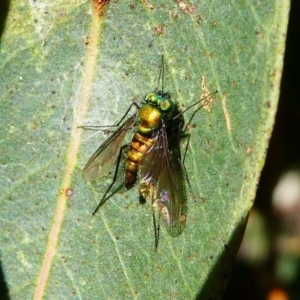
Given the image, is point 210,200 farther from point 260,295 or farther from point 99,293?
point 260,295

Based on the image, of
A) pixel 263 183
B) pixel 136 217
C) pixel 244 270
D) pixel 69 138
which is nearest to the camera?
pixel 69 138

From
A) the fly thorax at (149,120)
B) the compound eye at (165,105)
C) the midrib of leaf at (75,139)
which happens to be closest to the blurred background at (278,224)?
the fly thorax at (149,120)

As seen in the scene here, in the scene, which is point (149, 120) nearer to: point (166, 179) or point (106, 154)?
point (166, 179)

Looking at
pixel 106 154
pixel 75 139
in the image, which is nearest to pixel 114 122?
pixel 75 139

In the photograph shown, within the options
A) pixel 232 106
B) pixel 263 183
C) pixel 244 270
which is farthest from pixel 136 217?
pixel 244 270

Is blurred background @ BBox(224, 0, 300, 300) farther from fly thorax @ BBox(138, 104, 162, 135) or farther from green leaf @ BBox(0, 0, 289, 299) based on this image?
green leaf @ BBox(0, 0, 289, 299)

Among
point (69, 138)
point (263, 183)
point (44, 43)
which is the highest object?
point (44, 43)
